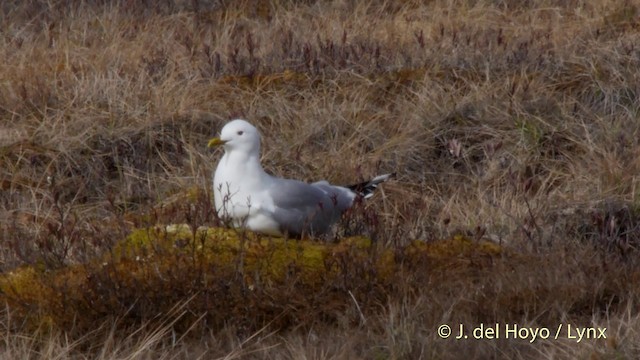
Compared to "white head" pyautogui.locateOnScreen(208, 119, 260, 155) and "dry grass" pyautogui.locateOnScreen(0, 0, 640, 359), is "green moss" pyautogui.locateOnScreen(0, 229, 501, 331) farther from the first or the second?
"white head" pyautogui.locateOnScreen(208, 119, 260, 155)

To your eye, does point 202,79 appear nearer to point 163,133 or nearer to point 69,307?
point 163,133

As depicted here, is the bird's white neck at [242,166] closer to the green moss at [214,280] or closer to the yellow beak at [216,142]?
the yellow beak at [216,142]

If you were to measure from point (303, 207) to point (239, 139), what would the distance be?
384 mm

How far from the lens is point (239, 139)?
17.0ft

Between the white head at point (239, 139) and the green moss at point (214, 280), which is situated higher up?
the white head at point (239, 139)

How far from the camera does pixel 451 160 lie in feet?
21.9

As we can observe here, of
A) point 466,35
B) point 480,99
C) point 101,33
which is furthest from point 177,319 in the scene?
point 101,33

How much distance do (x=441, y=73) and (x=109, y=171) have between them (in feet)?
6.51

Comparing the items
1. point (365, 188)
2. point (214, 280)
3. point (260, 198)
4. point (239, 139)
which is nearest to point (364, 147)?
point (365, 188)

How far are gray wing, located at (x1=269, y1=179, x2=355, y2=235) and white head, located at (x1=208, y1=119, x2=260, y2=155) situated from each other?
0.19 meters

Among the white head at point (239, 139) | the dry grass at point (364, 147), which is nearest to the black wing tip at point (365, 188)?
the dry grass at point (364, 147)

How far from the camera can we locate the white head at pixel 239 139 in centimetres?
518

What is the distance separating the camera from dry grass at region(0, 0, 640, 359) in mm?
4465

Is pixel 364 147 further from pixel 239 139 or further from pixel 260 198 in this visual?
pixel 260 198
